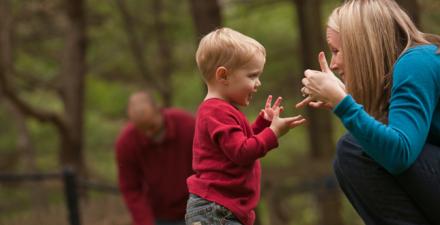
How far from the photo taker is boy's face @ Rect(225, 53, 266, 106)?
3.32m

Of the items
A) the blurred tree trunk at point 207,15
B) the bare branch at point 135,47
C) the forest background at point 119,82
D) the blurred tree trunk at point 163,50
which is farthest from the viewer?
the blurred tree trunk at point 163,50

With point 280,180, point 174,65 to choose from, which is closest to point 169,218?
point 280,180

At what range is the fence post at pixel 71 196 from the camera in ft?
26.1

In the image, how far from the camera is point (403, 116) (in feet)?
9.11

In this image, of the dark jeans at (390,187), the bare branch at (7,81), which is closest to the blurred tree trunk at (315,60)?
the bare branch at (7,81)

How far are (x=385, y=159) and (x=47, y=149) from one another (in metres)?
17.2

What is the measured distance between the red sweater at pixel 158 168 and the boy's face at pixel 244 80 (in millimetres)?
2616

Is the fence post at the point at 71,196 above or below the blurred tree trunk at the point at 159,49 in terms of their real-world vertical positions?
above

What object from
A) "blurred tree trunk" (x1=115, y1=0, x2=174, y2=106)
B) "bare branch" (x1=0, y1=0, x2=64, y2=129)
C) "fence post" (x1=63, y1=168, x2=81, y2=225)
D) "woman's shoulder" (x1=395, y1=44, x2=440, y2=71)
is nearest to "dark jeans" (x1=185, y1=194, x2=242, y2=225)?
"woman's shoulder" (x1=395, y1=44, x2=440, y2=71)

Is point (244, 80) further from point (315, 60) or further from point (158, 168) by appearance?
point (315, 60)

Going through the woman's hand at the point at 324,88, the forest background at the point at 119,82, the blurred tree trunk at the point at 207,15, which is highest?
the woman's hand at the point at 324,88

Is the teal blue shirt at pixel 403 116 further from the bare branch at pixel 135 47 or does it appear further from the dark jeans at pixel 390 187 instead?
the bare branch at pixel 135 47

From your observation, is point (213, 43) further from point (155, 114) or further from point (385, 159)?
point (155, 114)

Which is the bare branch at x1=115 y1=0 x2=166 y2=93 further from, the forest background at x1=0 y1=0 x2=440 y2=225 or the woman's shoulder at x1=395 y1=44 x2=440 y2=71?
the woman's shoulder at x1=395 y1=44 x2=440 y2=71
